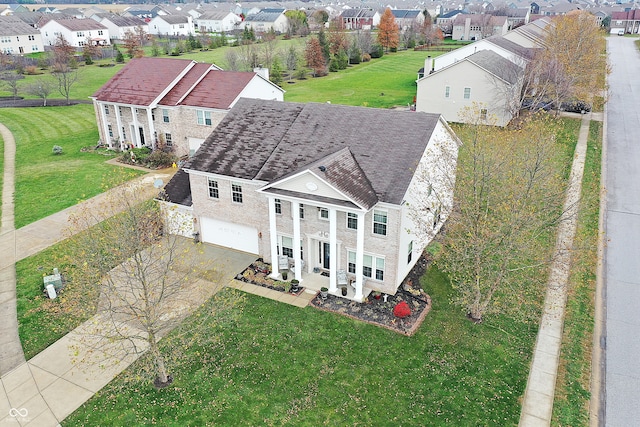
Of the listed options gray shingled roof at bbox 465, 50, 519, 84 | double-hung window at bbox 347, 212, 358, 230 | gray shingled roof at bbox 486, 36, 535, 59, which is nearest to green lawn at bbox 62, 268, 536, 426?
double-hung window at bbox 347, 212, 358, 230

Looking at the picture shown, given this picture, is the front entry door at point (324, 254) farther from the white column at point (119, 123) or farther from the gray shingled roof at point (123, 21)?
the gray shingled roof at point (123, 21)

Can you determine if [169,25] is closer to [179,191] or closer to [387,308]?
[179,191]

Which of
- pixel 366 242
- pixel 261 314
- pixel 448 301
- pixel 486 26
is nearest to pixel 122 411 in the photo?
pixel 261 314

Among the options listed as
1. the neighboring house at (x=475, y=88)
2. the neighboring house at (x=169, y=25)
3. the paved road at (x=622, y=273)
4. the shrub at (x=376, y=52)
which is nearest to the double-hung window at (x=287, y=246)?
the paved road at (x=622, y=273)

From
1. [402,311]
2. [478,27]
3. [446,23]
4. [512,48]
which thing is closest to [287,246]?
[402,311]

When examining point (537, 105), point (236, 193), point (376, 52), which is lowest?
point (537, 105)

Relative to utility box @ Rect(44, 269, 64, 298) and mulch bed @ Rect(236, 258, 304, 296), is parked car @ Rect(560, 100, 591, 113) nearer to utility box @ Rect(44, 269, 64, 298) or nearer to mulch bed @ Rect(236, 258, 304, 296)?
mulch bed @ Rect(236, 258, 304, 296)
